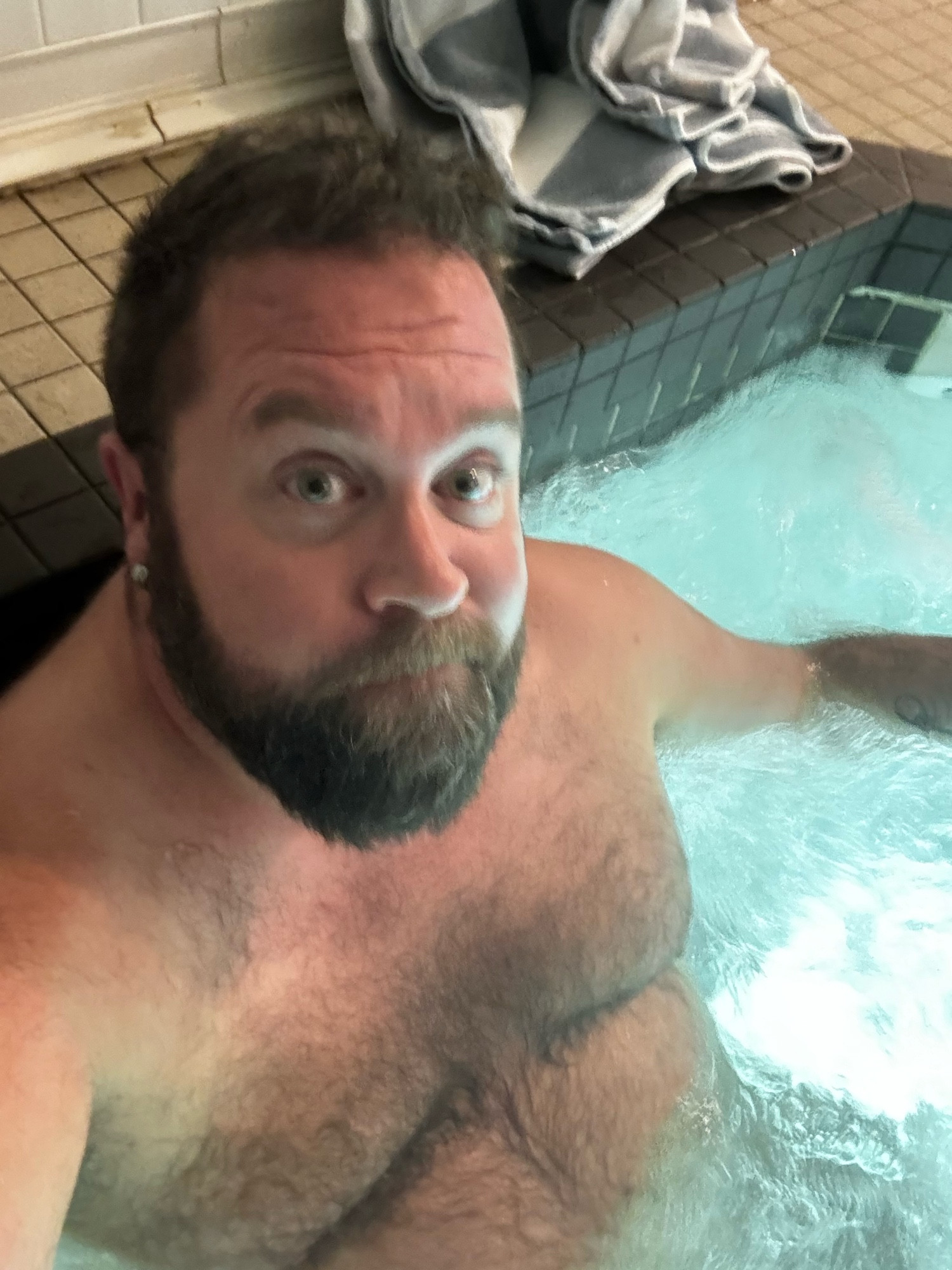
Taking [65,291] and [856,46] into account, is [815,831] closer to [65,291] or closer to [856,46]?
[65,291]

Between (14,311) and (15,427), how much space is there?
0.82 feet

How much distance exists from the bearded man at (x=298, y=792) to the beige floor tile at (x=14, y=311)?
682 mm

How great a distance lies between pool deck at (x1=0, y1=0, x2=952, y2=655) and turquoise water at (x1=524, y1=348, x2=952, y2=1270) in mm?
121

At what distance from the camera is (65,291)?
1.55 meters

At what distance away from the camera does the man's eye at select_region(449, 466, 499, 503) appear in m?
0.83

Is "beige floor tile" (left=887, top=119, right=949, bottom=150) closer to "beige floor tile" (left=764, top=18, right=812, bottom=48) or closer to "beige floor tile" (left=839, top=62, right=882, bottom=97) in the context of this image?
"beige floor tile" (left=839, top=62, right=882, bottom=97)

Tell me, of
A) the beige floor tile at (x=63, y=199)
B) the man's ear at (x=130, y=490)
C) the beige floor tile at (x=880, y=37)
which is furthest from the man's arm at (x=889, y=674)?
the beige floor tile at (x=880, y=37)

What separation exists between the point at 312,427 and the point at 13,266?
103cm

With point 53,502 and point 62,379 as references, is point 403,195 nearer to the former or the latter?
point 53,502

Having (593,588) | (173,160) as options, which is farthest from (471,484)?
(173,160)

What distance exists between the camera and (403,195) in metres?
0.83

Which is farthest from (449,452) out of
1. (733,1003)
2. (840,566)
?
(840,566)

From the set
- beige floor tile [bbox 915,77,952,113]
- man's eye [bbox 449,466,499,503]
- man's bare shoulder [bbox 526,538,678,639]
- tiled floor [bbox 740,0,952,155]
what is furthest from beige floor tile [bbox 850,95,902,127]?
man's eye [bbox 449,466,499,503]

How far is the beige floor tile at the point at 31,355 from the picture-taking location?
143 centimetres
